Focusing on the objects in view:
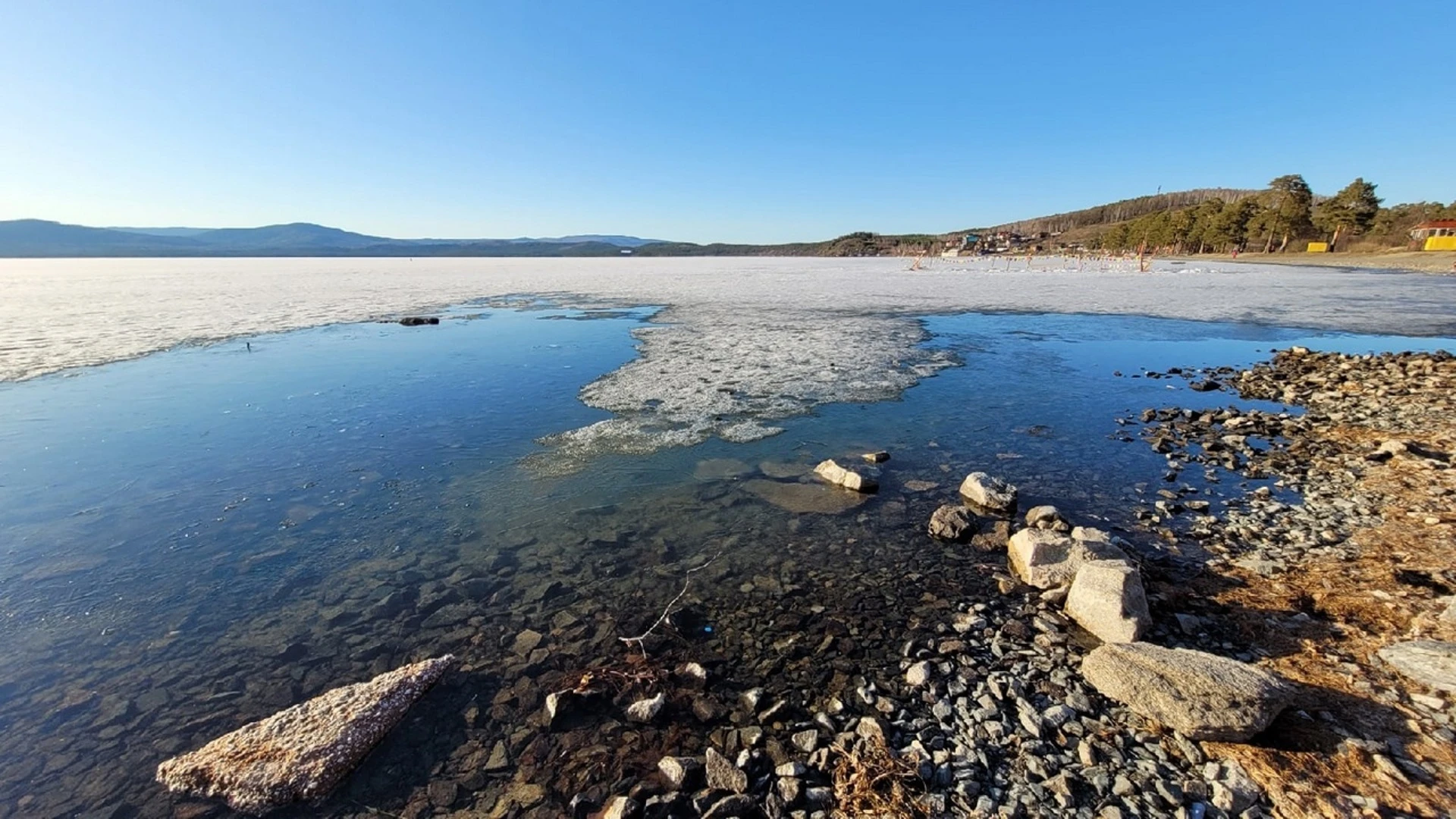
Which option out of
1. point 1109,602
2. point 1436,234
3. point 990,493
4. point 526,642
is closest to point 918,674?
point 1109,602

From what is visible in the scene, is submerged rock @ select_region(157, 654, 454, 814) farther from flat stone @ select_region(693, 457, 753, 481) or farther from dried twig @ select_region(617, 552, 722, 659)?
flat stone @ select_region(693, 457, 753, 481)

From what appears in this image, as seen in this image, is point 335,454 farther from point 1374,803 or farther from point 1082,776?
point 1374,803

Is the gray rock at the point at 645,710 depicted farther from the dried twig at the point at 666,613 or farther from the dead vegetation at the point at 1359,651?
the dead vegetation at the point at 1359,651

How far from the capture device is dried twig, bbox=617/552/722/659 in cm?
425

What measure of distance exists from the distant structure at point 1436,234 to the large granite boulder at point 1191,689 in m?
81.8

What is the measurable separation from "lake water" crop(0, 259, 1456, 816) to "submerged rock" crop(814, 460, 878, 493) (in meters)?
0.29

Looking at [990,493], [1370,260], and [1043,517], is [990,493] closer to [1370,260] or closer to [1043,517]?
[1043,517]

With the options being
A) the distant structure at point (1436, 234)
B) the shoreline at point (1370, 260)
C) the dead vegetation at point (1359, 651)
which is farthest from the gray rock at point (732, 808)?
the distant structure at point (1436, 234)

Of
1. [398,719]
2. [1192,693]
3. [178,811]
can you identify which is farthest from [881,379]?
[178,811]

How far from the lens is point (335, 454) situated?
7.89 m

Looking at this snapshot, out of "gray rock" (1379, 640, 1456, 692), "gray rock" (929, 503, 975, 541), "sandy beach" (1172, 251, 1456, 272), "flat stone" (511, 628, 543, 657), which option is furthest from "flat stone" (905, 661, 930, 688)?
"sandy beach" (1172, 251, 1456, 272)

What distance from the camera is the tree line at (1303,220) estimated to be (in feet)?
210

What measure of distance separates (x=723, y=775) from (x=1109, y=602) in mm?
2956

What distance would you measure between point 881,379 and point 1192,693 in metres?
9.12
